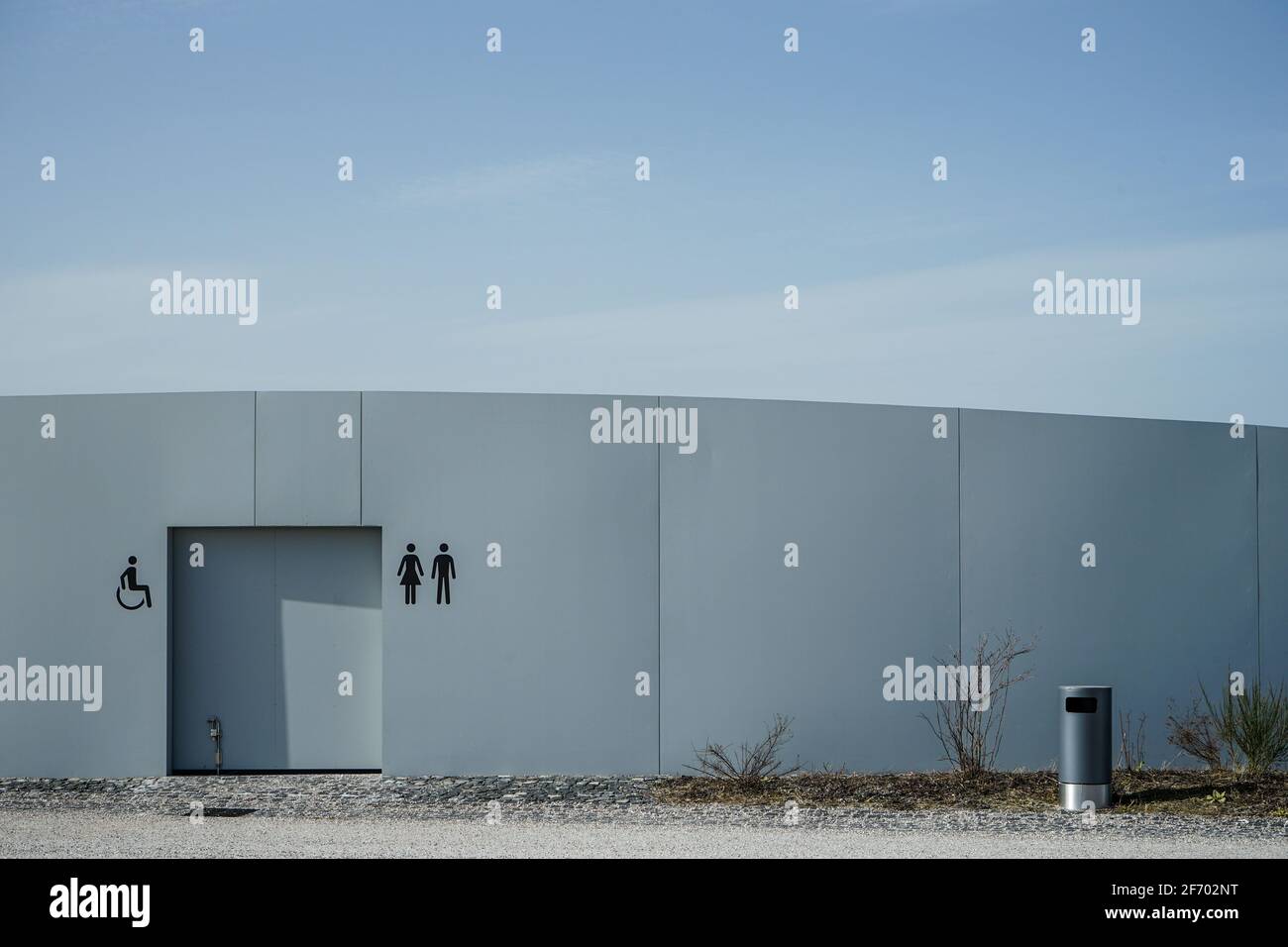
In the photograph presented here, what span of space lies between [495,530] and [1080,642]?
534cm

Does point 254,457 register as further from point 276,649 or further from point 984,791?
point 984,791

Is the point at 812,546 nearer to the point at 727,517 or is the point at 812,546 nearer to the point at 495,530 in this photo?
the point at 727,517

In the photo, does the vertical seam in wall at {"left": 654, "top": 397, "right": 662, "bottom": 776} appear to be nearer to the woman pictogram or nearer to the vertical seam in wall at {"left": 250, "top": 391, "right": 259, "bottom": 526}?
the woman pictogram

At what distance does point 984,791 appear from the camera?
11.3m

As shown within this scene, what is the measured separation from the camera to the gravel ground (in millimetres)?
8836

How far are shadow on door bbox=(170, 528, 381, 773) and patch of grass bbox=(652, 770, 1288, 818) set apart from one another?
2.93 m

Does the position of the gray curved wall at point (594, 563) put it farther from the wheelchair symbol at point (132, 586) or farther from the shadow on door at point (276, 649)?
the shadow on door at point (276, 649)

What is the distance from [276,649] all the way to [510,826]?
3.76 m

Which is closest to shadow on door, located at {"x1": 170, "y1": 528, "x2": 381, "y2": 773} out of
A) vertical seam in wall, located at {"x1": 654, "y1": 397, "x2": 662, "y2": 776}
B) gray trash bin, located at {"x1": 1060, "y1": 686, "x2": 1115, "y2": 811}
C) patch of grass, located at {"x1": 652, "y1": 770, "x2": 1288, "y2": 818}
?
vertical seam in wall, located at {"x1": 654, "y1": 397, "x2": 662, "y2": 776}

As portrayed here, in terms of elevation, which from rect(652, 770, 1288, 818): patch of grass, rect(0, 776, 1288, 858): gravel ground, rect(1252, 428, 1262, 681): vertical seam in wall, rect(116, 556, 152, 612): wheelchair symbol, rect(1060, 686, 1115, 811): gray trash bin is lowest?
rect(652, 770, 1288, 818): patch of grass

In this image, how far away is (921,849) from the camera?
8828 mm

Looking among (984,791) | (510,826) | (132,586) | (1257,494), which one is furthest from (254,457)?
(1257,494)

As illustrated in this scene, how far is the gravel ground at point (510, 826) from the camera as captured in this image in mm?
8836
